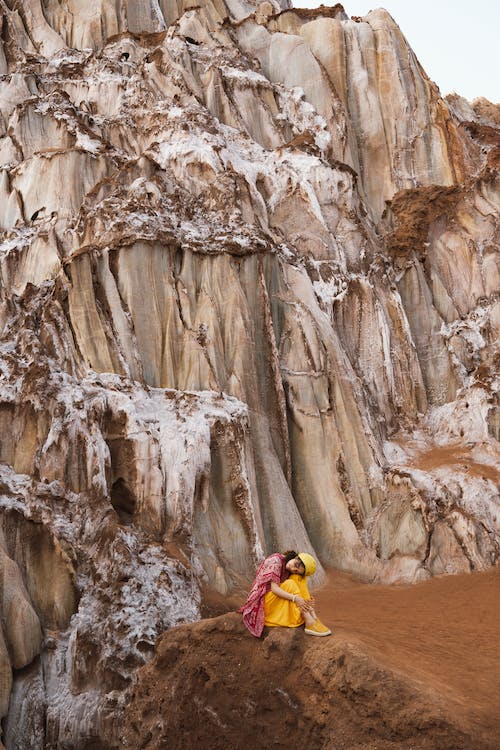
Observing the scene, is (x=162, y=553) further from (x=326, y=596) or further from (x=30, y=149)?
(x=30, y=149)

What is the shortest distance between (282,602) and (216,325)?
7974 mm

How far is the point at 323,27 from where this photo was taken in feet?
82.4

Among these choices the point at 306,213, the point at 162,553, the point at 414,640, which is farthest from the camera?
the point at 306,213

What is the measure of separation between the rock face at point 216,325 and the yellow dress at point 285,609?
8.14ft

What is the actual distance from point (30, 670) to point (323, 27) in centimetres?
2367

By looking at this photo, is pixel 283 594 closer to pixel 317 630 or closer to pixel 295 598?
pixel 295 598

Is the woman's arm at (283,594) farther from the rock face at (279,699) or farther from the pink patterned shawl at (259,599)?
the rock face at (279,699)

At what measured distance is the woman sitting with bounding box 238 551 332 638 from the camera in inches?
269

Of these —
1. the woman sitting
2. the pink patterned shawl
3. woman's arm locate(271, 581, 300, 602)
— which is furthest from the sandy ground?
the pink patterned shawl

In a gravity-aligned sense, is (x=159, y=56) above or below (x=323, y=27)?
below

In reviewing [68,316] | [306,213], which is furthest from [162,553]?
[306,213]

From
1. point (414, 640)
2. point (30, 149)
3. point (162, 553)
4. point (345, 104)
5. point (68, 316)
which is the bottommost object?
point (414, 640)

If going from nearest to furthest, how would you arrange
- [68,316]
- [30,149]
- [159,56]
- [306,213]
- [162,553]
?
[162,553]
[68,316]
[306,213]
[30,149]
[159,56]

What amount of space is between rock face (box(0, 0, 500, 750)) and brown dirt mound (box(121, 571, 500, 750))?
4.64 ft
